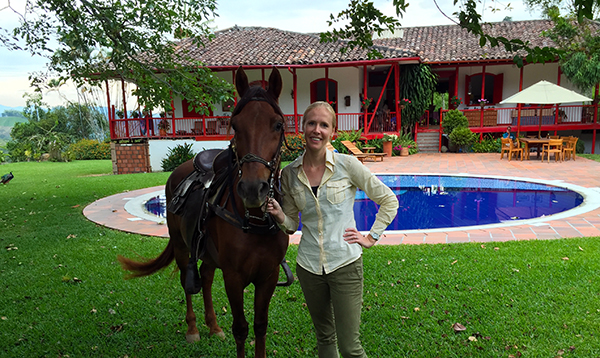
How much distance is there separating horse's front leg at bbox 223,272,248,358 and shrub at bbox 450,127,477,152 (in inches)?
682

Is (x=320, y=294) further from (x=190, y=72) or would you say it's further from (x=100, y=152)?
(x=100, y=152)

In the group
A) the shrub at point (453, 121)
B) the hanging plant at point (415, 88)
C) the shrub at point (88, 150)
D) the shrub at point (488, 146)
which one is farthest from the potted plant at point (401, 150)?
the shrub at point (88, 150)

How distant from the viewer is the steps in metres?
19.3

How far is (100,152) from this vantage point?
26.6m

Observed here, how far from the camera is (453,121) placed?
18.6m

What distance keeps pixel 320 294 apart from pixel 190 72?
468cm

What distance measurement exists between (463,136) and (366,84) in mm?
5004

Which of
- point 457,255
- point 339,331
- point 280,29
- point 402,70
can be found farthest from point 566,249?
point 280,29

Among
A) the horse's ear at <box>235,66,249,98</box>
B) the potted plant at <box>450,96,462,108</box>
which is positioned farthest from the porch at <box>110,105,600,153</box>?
the horse's ear at <box>235,66,249,98</box>

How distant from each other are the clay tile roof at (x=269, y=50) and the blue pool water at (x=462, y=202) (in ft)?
26.2

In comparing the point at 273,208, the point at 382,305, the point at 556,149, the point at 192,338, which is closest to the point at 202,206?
the point at 273,208

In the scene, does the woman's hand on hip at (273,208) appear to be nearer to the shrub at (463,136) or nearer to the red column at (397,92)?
the red column at (397,92)

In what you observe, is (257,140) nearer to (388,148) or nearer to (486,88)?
(388,148)

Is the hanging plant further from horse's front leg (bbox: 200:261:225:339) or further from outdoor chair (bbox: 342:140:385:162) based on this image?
horse's front leg (bbox: 200:261:225:339)
